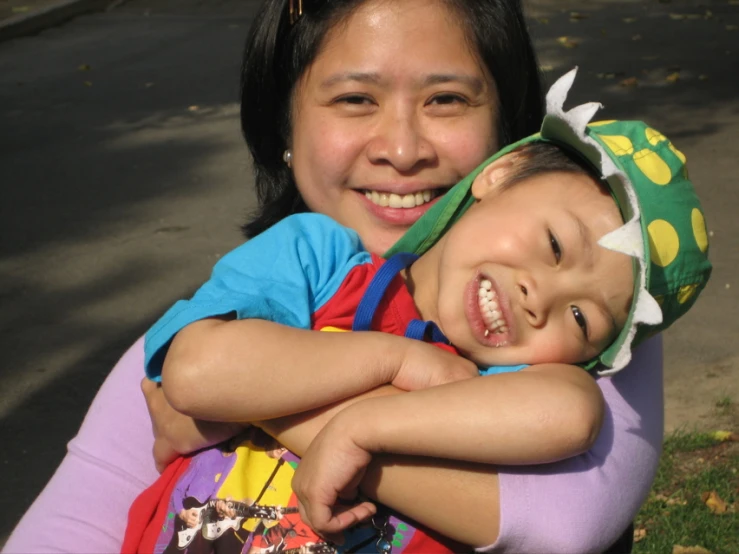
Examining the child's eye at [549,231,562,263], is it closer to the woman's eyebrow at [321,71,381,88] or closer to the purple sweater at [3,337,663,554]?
the purple sweater at [3,337,663,554]

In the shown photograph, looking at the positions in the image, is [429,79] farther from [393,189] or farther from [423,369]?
[423,369]

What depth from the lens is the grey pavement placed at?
5.54m

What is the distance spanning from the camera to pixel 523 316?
226cm

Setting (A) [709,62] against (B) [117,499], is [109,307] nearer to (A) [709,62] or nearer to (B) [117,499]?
(B) [117,499]

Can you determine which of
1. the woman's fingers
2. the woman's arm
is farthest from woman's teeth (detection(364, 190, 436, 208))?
the woman's fingers

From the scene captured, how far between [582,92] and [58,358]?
20.8 ft

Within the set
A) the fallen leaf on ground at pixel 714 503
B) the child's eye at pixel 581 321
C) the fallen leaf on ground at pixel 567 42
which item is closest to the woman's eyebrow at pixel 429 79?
the child's eye at pixel 581 321

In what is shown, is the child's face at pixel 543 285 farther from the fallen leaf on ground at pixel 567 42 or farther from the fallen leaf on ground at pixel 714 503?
the fallen leaf on ground at pixel 567 42

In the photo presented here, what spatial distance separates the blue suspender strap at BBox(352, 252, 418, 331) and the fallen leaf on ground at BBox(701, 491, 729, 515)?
105 inches

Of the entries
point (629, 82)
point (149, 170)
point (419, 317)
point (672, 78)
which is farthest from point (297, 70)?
point (672, 78)

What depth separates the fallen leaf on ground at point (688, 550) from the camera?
4.19 meters

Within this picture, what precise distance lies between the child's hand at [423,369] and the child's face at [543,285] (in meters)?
0.15

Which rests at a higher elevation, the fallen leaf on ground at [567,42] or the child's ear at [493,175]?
the child's ear at [493,175]

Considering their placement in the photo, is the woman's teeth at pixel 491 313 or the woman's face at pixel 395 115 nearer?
the woman's teeth at pixel 491 313
